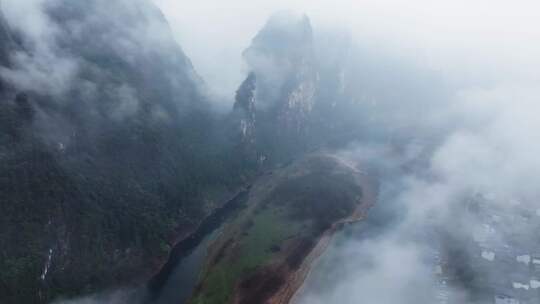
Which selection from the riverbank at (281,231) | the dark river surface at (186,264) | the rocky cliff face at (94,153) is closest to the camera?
the rocky cliff face at (94,153)

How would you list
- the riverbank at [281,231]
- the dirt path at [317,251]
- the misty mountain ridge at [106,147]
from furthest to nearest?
the riverbank at [281,231] < the dirt path at [317,251] < the misty mountain ridge at [106,147]

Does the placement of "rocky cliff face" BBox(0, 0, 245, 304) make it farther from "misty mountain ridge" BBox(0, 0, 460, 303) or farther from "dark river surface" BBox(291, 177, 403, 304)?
"dark river surface" BBox(291, 177, 403, 304)

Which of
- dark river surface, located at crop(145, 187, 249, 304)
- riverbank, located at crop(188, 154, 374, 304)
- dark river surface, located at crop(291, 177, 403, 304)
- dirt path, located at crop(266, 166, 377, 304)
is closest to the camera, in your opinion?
dirt path, located at crop(266, 166, 377, 304)

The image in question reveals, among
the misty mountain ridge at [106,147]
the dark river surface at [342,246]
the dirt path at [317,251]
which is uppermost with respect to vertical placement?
the misty mountain ridge at [106,147]

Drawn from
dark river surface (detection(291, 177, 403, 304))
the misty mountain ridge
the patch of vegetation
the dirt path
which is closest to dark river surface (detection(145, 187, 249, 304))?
the misty mountain ridge

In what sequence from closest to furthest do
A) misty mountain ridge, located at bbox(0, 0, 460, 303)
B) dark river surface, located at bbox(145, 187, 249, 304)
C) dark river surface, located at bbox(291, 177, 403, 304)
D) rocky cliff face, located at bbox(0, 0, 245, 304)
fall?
1. rocky cliff face, located at bbox(0, 0, 245, 304)
2. misty mountain ridge, located at bbox(0, 0, 460, 303)
3. dark river surface, located at bbox(291, 177, 403, 304)
4. dark river surface, located at bbox(145, 187, 249, 304)

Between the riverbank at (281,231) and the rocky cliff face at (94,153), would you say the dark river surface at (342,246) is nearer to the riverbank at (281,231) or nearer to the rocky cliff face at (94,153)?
the riverbank at (281,231)

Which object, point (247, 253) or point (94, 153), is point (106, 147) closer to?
point (94, 153)

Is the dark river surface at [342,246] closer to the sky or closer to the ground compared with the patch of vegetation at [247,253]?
closer to the ground

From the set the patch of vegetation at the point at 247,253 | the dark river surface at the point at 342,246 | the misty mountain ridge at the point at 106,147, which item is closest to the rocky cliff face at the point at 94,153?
the misty mountain ridge at the point at 106,147

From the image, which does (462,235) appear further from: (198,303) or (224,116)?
(224,116)

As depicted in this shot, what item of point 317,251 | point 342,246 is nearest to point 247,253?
point 317,251

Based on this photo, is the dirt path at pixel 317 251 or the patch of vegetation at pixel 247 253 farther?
the dirt path at pixel 317 251
